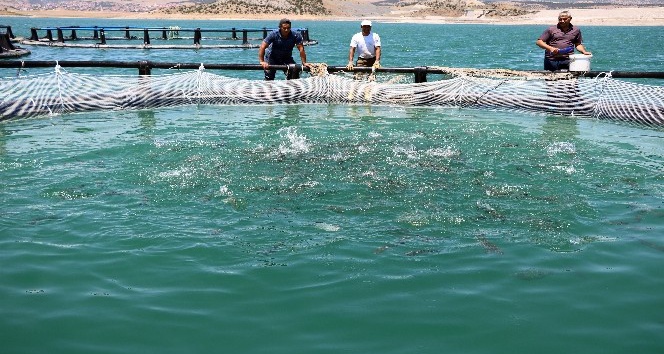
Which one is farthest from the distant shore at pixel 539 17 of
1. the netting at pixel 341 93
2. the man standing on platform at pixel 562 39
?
the netting at pixel 341 93

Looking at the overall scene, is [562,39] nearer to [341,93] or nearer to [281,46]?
[341,93]

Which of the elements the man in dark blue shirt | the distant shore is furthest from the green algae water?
the distant shore

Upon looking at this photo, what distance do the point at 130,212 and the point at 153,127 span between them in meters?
5.52

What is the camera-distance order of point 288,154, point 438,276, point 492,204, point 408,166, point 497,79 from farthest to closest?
point 497,79 → point 288,154 → point 408,166 → point 492,204 → point 438,276

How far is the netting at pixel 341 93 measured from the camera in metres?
13.7

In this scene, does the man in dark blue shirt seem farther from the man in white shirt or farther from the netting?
the man in white shirt

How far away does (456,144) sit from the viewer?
11.1 m

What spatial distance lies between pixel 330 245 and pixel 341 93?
9681 millimetres

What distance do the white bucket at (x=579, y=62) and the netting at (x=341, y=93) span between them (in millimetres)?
247

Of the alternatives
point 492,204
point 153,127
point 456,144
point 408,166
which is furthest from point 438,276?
point 153,127

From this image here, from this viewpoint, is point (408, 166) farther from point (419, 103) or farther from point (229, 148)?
point (419, 103)

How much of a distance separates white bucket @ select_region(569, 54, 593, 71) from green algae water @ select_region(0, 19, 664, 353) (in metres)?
3.21

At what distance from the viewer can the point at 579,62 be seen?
1420 centimetres

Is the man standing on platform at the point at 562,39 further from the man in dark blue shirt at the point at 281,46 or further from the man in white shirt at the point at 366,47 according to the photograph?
the man in dark blue shirt at the point at 281,46
